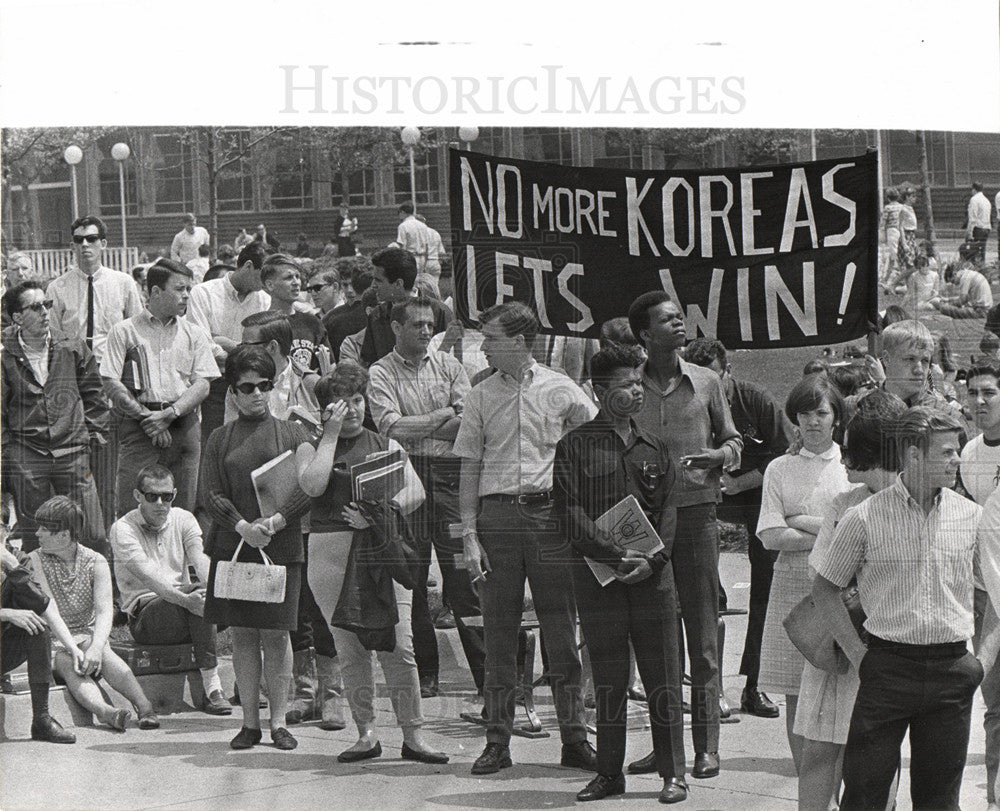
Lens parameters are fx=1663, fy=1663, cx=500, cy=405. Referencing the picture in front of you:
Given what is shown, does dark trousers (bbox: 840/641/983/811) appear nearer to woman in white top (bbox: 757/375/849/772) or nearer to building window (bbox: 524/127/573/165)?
woman in white top (bbox: 757/375/849/772)

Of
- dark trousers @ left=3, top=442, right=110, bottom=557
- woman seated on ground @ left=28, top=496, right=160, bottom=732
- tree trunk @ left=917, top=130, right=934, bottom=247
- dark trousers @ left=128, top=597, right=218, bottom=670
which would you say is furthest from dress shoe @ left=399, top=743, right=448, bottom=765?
tree trunk @ left=917, top=130, right=934, bottom=247

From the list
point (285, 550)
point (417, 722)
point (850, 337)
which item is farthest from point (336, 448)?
point (850, 337)

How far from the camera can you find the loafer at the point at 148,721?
583 centimetres

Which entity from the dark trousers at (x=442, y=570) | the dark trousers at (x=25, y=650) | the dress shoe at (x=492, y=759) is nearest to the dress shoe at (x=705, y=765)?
the dress shoe at (x=492, y=759)

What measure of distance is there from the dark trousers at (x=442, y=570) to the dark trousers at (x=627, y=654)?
449 millimetres

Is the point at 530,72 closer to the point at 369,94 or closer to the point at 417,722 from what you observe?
the point at 369,94

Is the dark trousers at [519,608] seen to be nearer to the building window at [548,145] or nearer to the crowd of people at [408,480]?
the crowd of people at [408,480]

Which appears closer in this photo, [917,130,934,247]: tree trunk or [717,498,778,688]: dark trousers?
[917,130,934,247]: tree trunk

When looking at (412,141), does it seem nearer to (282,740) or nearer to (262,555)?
(262,555)

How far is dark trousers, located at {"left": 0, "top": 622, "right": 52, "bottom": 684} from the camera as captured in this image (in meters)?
5.67

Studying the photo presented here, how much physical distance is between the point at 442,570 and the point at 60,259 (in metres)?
Answer: 1.69

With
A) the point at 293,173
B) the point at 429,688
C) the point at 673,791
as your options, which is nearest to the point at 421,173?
the point at 293,173

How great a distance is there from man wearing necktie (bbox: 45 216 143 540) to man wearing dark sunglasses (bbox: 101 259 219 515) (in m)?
0.03

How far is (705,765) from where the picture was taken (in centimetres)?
568
